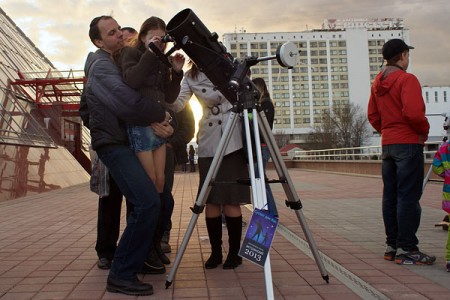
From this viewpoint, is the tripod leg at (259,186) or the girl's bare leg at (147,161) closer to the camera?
the tripod leg at (259,186)

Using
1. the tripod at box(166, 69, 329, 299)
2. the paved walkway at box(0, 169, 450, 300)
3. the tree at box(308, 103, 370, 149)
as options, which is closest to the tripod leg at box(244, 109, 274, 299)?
the tripod at box(166, 69, 329, 299)

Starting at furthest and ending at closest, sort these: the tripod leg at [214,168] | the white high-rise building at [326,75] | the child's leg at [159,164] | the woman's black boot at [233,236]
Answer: the white high-rise building at [326,75], the woman's black boot at [233,236], the child's leg at [159,164], the tripod leg at [214,168]

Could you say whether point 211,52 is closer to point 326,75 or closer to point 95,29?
point 95,29

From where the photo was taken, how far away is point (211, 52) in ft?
10.5

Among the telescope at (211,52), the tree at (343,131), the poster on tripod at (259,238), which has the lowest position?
the poster on tripod at (259,238)

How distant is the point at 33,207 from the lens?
9.40 meters

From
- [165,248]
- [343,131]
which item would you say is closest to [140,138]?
[165,248]

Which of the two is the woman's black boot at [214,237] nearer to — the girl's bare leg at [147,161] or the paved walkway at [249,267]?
the paved walkway at [249,267]

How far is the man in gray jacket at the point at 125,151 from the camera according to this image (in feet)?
10.8

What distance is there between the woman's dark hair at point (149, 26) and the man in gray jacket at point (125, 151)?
12.5 inches

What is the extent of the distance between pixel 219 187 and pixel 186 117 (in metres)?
1.03

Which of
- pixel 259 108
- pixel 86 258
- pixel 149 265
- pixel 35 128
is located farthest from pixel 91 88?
pixel 35 128

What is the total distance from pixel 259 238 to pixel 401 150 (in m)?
2.13

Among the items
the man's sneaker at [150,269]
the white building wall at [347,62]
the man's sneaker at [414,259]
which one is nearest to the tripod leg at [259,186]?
the man's sneaker at [150,269]
